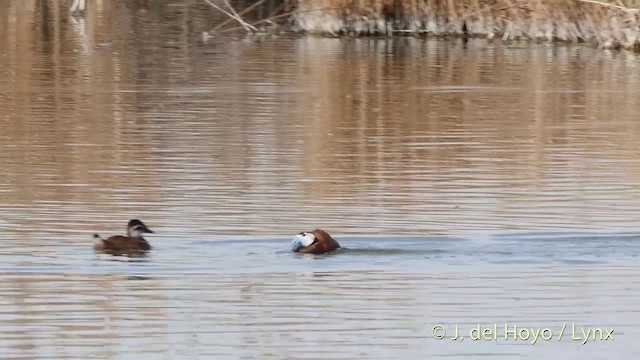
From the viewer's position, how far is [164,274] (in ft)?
34.3

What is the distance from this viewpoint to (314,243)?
1088 centimetres

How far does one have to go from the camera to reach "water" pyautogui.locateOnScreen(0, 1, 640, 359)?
9.12 meters

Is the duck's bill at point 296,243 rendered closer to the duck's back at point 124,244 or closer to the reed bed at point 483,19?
the duck's back at point 124,244

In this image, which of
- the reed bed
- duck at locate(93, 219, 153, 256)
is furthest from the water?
the reed bed

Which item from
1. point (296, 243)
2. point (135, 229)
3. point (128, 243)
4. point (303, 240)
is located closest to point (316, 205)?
point (296, 243)

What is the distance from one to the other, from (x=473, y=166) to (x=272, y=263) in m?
4.61

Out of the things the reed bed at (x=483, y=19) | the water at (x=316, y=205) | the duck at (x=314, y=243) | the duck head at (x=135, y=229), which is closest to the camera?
the water at (x=316, y=205)

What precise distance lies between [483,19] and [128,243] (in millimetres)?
19079

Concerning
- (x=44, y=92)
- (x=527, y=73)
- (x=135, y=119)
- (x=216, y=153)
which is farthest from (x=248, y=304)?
(x=527, y=73)

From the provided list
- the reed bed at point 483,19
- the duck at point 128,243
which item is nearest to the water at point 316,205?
the duck at point 128,243

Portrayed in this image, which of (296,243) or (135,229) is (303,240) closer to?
(296,243)

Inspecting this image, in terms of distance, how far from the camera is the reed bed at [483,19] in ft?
90.7

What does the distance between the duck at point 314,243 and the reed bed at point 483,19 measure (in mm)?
16753

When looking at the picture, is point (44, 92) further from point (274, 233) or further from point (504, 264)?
point (504, 264)
